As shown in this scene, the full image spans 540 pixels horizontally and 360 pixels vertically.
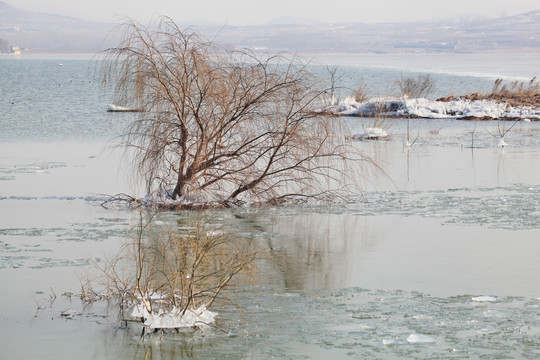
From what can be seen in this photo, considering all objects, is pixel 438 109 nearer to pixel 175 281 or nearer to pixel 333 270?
pixel 333 270

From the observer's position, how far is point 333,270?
10703 mm

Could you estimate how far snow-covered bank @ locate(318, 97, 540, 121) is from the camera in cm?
3731

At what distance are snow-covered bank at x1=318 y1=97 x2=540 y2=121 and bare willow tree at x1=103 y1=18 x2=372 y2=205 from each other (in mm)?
21524

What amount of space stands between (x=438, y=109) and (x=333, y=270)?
29.6 metres

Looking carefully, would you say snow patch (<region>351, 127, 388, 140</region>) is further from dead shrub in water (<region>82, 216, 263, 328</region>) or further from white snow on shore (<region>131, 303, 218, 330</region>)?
white snow on shore (<region>131, 303, 218, 330</region>)

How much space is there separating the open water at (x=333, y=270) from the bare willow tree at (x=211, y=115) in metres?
0.82

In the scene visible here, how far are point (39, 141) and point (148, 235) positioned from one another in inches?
636

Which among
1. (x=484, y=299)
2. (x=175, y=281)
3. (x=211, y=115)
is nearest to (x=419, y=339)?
(x=484, y=299)

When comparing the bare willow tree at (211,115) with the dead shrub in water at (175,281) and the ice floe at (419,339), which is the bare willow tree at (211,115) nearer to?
the dead shrub in water at (175,281)

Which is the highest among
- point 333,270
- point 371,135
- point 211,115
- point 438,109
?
point 211,115

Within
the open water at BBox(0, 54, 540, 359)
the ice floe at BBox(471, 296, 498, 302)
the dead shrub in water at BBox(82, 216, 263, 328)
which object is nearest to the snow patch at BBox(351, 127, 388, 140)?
the open water at BBox(0, 54, 540, 359)

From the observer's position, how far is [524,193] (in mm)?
16344

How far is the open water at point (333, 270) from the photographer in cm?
785

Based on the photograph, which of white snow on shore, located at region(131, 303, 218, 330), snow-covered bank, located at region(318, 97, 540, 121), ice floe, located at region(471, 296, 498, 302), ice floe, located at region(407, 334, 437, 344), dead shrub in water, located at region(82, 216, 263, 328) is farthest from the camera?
snow-covered bank, located at region(318, 97, 540, 121)
